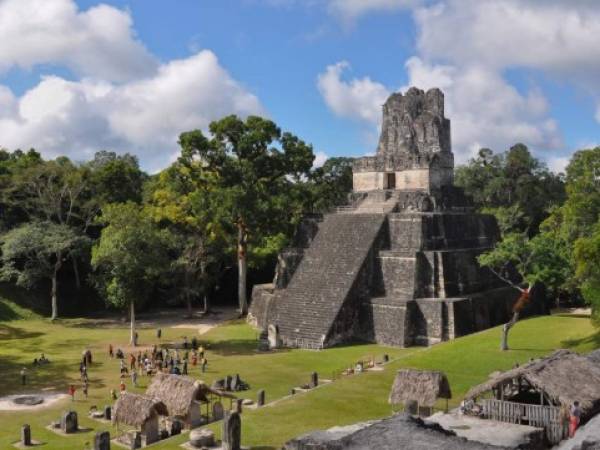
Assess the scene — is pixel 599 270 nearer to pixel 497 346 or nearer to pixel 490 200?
pixel 497 346

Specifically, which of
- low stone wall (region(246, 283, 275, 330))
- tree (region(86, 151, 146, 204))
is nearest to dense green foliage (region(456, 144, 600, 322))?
low stone wall (region(246, 283, 275, 330))

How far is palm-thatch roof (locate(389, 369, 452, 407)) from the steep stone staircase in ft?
30.4

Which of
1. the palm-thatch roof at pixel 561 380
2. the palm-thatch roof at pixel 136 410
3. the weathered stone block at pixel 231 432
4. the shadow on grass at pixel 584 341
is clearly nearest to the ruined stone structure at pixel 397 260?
the shadow on grass at pixel 584 341

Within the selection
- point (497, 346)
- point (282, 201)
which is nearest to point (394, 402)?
point (497, 346)

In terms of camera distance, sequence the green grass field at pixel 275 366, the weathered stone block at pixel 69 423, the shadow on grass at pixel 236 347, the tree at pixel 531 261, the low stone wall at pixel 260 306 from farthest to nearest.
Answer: the low stone wall at pixel 260 306, the shadow on grass at pixel 236 347, the tree at pixel 531 261, the weathered stone block at pixel 69 423, the green grass field at pixel 275 366

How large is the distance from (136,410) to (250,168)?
19.2 metres

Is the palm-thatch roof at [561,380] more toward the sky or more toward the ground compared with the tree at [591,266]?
more toward the ground

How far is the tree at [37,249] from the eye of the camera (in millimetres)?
33312

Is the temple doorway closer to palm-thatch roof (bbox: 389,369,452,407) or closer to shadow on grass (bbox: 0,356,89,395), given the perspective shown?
shadow on grass (bbox: 0,356,89,395)

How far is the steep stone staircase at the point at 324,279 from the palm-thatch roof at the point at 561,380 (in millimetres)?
11671

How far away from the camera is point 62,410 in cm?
1783

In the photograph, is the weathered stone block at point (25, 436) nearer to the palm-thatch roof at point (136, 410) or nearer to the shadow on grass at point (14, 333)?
the palm-thatch roof at point (136, 410)

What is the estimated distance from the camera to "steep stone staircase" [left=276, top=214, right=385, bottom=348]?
25391mm

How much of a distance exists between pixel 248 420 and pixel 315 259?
14.2 m
